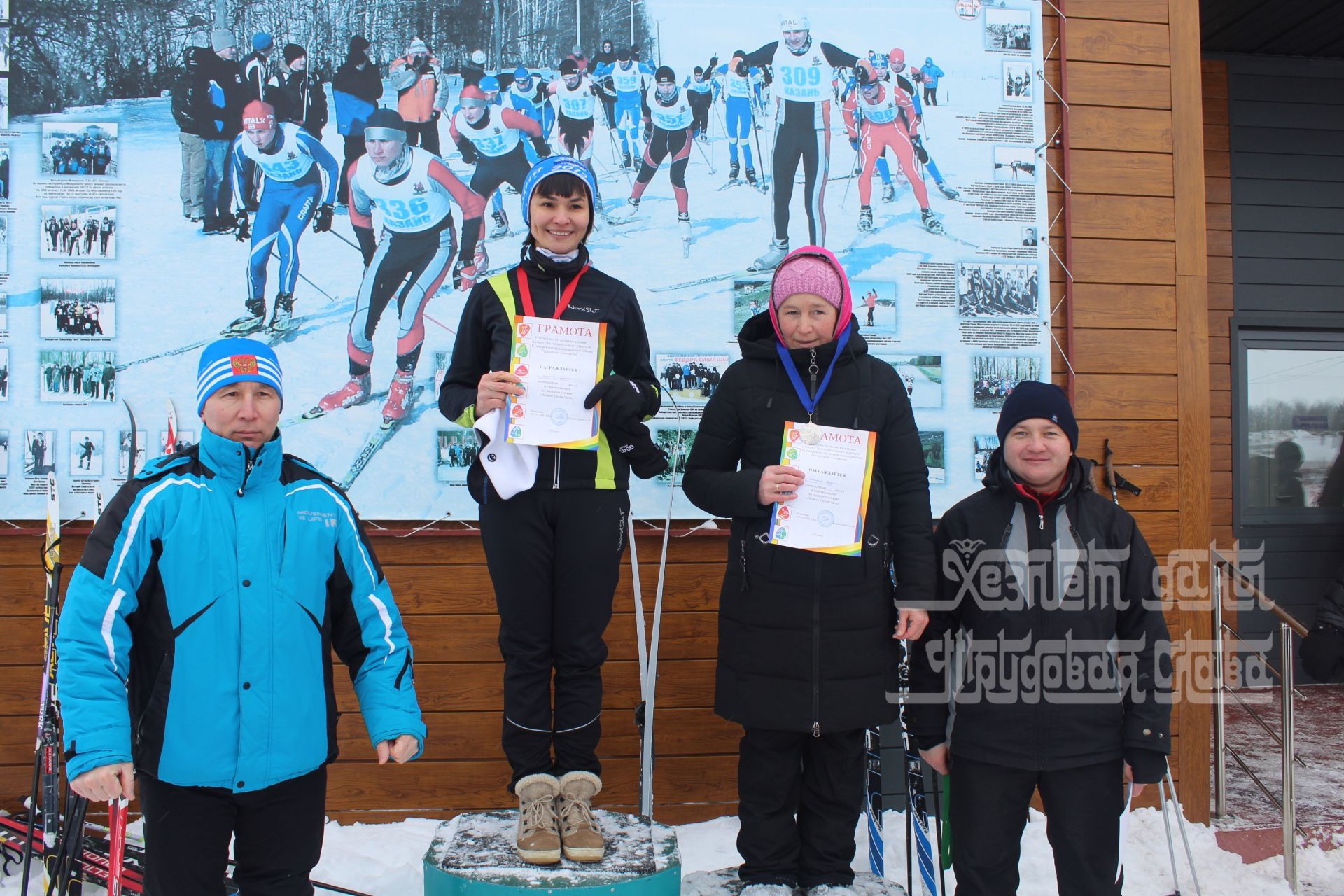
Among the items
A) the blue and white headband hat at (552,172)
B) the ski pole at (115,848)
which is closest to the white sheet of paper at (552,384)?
the blue and white headband hat at (552,172)

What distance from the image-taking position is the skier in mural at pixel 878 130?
3.50 m

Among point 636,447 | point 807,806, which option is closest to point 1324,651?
point 807,806

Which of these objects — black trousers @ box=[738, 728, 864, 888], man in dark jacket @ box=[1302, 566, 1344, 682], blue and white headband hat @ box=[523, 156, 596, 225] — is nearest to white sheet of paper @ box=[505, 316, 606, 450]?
blue and white headband hat @ box=[523, 156, 596, 225]

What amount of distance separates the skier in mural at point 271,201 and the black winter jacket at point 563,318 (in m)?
1.19

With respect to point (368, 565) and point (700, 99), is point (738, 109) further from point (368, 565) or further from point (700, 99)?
point (368, 565)

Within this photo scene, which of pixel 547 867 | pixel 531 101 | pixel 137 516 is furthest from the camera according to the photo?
pixel 531 101

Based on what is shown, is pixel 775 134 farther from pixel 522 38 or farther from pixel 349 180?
pixel 349 180

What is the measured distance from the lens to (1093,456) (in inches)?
142

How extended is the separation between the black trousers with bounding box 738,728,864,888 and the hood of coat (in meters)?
0.74

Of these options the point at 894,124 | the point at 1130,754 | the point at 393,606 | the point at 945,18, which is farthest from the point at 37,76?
the point at 1130,754

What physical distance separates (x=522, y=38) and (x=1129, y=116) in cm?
247

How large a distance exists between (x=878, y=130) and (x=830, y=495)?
1.86 meters

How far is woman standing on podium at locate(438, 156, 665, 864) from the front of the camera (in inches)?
89.8

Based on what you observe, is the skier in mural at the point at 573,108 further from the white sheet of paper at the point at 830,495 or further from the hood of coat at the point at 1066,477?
the hood of coat at the point at 1066,477
